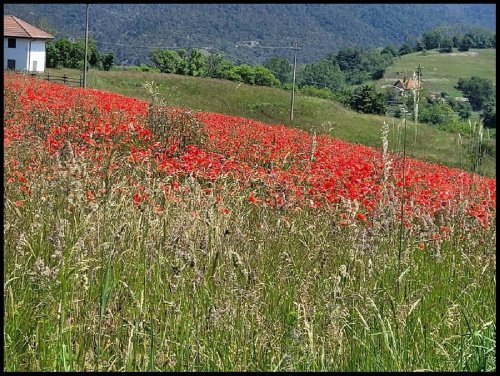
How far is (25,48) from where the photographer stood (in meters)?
58.5

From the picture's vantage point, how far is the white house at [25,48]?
57.9 m

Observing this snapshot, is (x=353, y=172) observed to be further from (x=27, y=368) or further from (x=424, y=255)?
(x=27, y=368)

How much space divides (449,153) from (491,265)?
27.4 meters

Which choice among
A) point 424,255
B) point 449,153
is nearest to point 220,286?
point 424,255

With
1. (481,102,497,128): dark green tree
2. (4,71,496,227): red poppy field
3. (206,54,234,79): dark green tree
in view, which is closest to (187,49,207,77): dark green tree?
(206,54,234,79): dark green tree

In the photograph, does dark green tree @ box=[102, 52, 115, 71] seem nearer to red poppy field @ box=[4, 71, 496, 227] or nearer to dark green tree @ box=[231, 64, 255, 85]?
dark green tree @ box=[231, 64, 255, 85]

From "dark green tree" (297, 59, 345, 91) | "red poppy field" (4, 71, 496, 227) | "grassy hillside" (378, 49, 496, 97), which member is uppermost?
"grassy hillside" (378, 49, 496, 97)

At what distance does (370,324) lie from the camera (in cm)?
277

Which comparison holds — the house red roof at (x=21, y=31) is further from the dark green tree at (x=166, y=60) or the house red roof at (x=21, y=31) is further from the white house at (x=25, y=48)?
the dark green tree at (x=166, y=60)

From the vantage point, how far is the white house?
57906 mm

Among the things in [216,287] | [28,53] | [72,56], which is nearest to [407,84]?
[216,287]

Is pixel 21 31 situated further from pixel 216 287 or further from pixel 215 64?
pixel 216 287

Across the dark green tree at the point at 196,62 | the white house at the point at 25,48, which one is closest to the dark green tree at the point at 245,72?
the dark green tree at the point at 196,62

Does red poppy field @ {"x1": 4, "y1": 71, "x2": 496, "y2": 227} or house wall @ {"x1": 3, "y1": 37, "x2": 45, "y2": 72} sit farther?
house wall @ {"x1": 3, "y1": 37, "x2": 45, "y2": 72}
